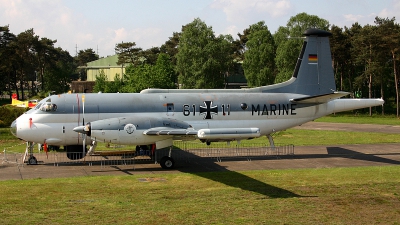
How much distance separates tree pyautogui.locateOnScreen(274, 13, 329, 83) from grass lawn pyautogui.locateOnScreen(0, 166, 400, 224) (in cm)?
5236

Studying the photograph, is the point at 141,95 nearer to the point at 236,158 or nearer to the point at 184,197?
the point at 236,158

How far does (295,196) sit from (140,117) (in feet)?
32.9

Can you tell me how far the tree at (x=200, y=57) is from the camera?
78250 mm

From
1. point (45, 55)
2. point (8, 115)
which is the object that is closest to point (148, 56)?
point (45, 55)

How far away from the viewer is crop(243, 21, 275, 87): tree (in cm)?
7869

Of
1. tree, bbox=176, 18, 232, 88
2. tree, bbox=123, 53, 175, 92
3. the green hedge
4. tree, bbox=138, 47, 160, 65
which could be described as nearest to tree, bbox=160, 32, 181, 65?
tree, bbox=138, 47, 160, 65

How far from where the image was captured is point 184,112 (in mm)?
26516

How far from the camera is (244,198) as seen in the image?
58.0 feet

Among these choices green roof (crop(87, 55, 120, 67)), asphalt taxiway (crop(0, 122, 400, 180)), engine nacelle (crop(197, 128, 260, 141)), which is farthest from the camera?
green roof (crop(87, 55, 120, 67))

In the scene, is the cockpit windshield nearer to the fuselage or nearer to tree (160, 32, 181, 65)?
the fuselage

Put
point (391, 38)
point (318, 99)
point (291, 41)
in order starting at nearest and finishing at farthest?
point (318, 99), point (391, 38), point (291, 41)

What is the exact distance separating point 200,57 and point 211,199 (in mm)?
62888

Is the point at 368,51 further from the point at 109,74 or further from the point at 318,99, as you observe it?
the point at 109,74

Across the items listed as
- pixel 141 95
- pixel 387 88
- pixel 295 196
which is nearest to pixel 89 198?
pixel 295 196
